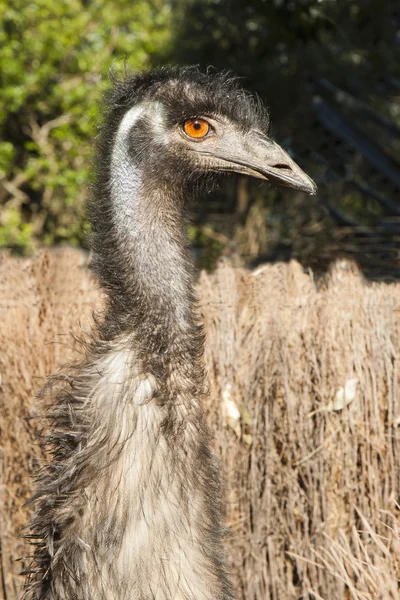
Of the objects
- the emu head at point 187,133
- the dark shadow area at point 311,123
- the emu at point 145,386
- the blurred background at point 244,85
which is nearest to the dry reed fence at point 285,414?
the emu at point 145,386

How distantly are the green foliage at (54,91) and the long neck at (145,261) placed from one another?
7079mm

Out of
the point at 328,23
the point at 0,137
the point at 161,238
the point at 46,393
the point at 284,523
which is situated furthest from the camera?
the point at 0,137

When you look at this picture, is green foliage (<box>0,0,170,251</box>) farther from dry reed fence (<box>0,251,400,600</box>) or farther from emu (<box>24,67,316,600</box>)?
emu (<box>24,67,316,600</box>)

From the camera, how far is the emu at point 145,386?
8.90 ft

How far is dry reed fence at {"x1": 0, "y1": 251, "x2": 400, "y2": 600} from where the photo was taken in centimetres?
366

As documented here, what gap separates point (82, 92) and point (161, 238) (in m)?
7.79

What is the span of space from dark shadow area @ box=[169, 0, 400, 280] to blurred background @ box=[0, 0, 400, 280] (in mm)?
17

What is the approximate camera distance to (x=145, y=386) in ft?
9.07

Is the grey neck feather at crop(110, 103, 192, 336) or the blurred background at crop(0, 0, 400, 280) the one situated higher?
the blurred background at crop(0, 0, 400, 280)

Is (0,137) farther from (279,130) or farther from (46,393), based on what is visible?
(46,393)

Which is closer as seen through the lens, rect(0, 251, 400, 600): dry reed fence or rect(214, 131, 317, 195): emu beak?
rect(214, 131, 317, 195): emu beak

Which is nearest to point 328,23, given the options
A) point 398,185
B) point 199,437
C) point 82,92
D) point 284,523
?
point 398,185

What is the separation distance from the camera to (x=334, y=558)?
3555 millimetres

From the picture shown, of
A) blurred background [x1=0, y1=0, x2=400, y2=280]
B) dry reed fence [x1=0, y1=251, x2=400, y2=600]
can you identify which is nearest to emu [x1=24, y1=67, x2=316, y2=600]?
dry reed fence [x1=0, y1=251, x2=400, y2=600]
